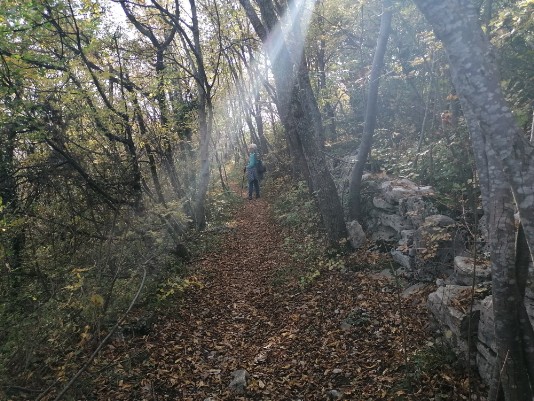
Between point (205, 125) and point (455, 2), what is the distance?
31.3 feet

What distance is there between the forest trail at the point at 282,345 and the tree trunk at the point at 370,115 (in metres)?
2.04

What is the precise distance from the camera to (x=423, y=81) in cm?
1041

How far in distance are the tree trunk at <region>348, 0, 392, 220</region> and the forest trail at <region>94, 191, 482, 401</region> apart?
6.70 ft

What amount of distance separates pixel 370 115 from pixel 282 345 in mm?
5378

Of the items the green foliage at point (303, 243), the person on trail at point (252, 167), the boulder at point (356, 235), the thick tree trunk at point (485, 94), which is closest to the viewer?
the thick tree trunk at point (485, 94)

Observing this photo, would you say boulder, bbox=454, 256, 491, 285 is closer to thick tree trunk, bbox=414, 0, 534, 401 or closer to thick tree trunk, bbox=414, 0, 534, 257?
thick tree trunk, bbox=414, 0, 534, 401

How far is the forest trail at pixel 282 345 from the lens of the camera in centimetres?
460

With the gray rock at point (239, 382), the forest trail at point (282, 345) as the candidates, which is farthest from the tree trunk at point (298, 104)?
the gray rock at point (239, 382)

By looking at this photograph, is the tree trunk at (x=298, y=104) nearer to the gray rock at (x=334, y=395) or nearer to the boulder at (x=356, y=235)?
the boulder at (x=356, y=235)

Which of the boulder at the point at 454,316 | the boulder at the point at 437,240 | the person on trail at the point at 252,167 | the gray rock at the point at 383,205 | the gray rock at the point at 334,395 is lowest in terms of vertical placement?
the gray rock at the point at 334,395

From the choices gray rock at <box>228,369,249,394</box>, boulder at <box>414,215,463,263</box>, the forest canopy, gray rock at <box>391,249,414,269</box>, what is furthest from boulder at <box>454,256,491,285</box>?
gray rock at <box>228,369,249,394</box>

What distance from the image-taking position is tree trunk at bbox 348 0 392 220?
7.73 metres

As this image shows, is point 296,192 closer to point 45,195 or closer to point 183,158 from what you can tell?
point 183,158

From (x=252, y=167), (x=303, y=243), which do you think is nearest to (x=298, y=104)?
(x=303, y=243)
